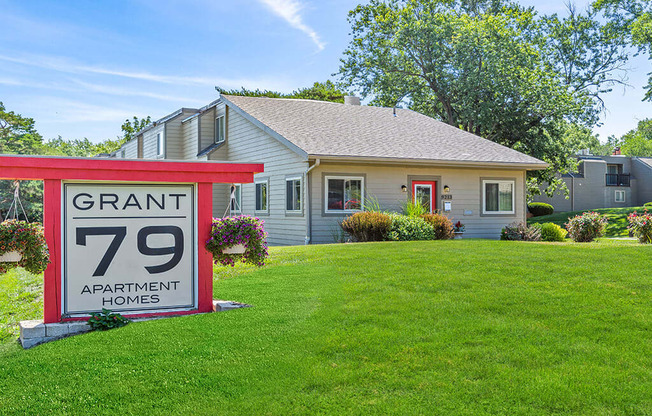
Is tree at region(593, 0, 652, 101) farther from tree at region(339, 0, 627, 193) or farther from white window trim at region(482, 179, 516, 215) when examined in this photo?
white window trim at region(482, 179, 516, 215)

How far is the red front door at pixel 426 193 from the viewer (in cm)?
1802

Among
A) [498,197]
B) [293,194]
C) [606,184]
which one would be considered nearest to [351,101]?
[498,197]

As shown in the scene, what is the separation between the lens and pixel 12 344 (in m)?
5.86

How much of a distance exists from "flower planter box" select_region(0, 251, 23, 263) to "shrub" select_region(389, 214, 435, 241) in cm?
1023

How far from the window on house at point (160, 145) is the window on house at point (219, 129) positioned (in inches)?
120

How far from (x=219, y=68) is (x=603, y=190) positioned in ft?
122

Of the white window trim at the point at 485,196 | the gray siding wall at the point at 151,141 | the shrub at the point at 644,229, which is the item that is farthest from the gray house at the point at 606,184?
the gray siding wall at the point at 151,141

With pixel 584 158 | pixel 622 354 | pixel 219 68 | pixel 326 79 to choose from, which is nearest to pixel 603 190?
pixel 584 158

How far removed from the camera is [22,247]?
5664 millimetres

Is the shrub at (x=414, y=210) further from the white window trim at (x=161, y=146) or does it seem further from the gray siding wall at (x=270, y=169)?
the white window trim at (x=161, y=146)

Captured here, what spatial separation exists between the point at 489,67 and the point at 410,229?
1527 cm

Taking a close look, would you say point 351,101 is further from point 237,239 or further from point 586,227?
point 237,239

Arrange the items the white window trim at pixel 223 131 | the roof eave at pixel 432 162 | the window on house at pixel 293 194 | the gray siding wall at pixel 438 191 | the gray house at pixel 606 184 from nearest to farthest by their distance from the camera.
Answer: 1. the roof eave at pixel 432 162
2. the gray siding wall at pixel 438 191
3. the window on house at pixel 293 194
4. the white window trim at pixel 223 131
5. the gray house at pixel 606 184

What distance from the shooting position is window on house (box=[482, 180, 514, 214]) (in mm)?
Answer: 19219
